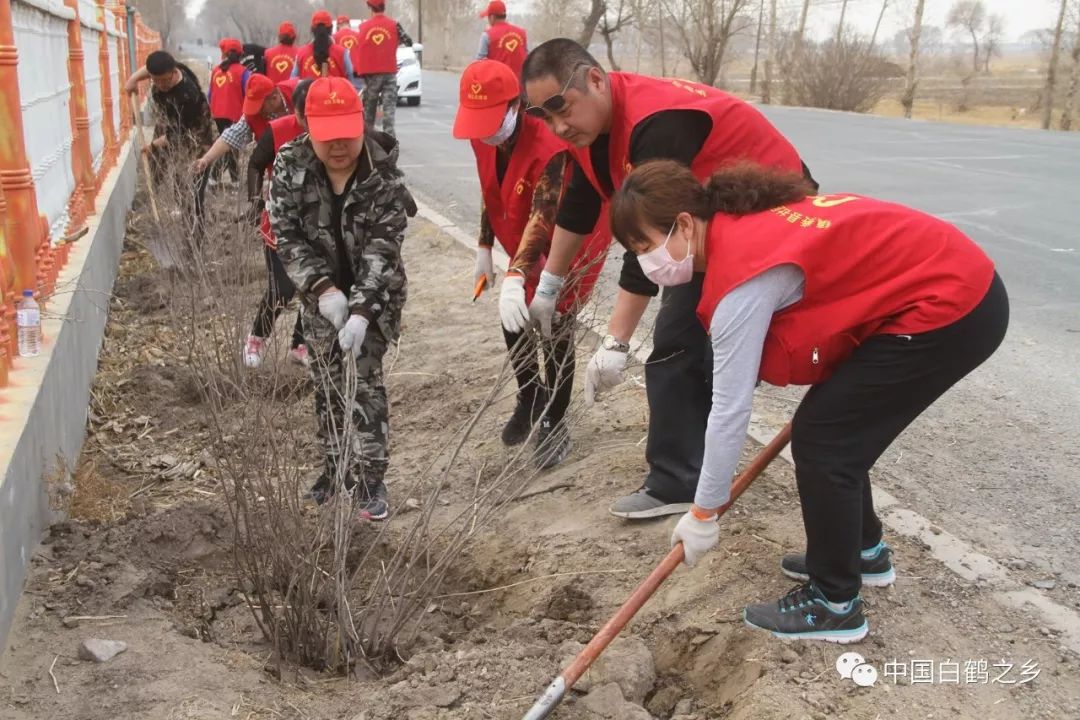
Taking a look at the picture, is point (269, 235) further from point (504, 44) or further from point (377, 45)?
point (504, 44)

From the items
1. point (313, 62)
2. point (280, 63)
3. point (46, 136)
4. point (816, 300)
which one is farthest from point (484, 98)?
point (280, 63)

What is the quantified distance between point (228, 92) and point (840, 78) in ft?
73.8

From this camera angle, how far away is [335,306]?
11.2ft

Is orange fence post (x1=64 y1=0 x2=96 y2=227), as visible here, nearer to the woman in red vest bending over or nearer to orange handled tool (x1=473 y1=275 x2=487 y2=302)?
orange handled tool (x1=473 y1=275 x2=487 y2=302)

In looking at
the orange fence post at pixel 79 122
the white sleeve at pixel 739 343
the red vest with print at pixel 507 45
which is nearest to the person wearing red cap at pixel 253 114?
the orange fence post at pixel 79 122

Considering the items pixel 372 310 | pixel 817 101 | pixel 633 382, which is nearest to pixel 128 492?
pixel 372 310

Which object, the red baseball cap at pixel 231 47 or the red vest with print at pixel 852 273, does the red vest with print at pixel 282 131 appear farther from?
the red baseball cap at pixel 231 47

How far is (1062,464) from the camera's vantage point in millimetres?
3838

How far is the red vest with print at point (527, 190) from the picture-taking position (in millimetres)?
3561

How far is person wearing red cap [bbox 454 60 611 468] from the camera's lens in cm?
341

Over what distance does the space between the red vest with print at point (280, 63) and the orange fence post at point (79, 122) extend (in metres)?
4.98

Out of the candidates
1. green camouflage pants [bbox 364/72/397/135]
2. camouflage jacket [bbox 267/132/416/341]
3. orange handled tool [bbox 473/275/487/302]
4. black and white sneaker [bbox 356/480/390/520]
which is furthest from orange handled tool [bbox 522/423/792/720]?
green camouflage pants [bbox 364/72/397/135]

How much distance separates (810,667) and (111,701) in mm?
1687

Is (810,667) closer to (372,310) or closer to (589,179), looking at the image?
(589,179)
